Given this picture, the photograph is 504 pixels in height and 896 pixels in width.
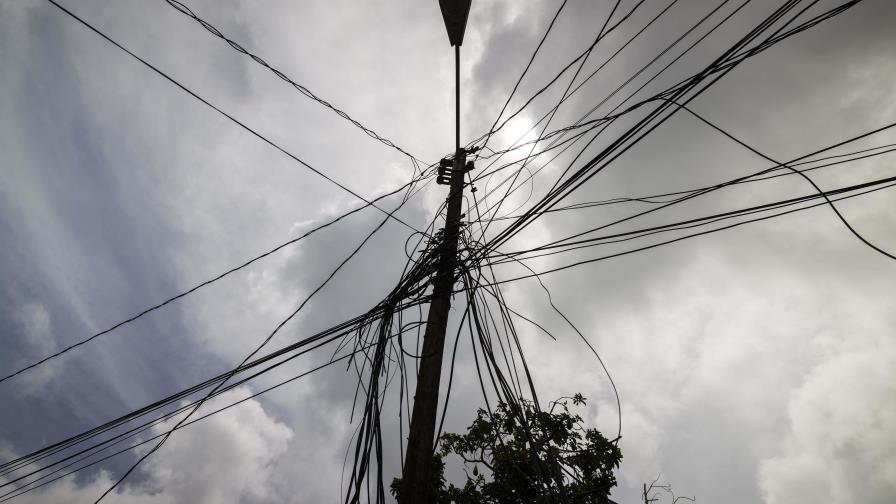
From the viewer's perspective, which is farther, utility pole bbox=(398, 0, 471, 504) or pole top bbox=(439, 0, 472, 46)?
pole top bbox=(439, 0, 472, 46)

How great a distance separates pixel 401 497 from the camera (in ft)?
7.27

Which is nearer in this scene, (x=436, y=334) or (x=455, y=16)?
(x=436, y=334)

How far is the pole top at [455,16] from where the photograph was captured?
350cm

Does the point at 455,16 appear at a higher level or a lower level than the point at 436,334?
higher

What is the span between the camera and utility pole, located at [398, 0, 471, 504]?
2.26m

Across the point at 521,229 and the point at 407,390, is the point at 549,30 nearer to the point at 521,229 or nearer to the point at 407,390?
the point at 521,229

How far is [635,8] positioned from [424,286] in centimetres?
258

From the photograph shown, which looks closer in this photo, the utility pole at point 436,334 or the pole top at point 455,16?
the utility pole at point 436,334

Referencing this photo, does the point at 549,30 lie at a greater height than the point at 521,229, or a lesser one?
greater

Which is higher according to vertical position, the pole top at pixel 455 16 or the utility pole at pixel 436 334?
the pole top at pixel 455 16

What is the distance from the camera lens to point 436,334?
9.07 ft

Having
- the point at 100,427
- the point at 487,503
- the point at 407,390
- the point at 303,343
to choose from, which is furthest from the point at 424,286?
the point at 487,503

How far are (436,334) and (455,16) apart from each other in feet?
9.83

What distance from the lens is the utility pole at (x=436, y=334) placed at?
2.26 m
